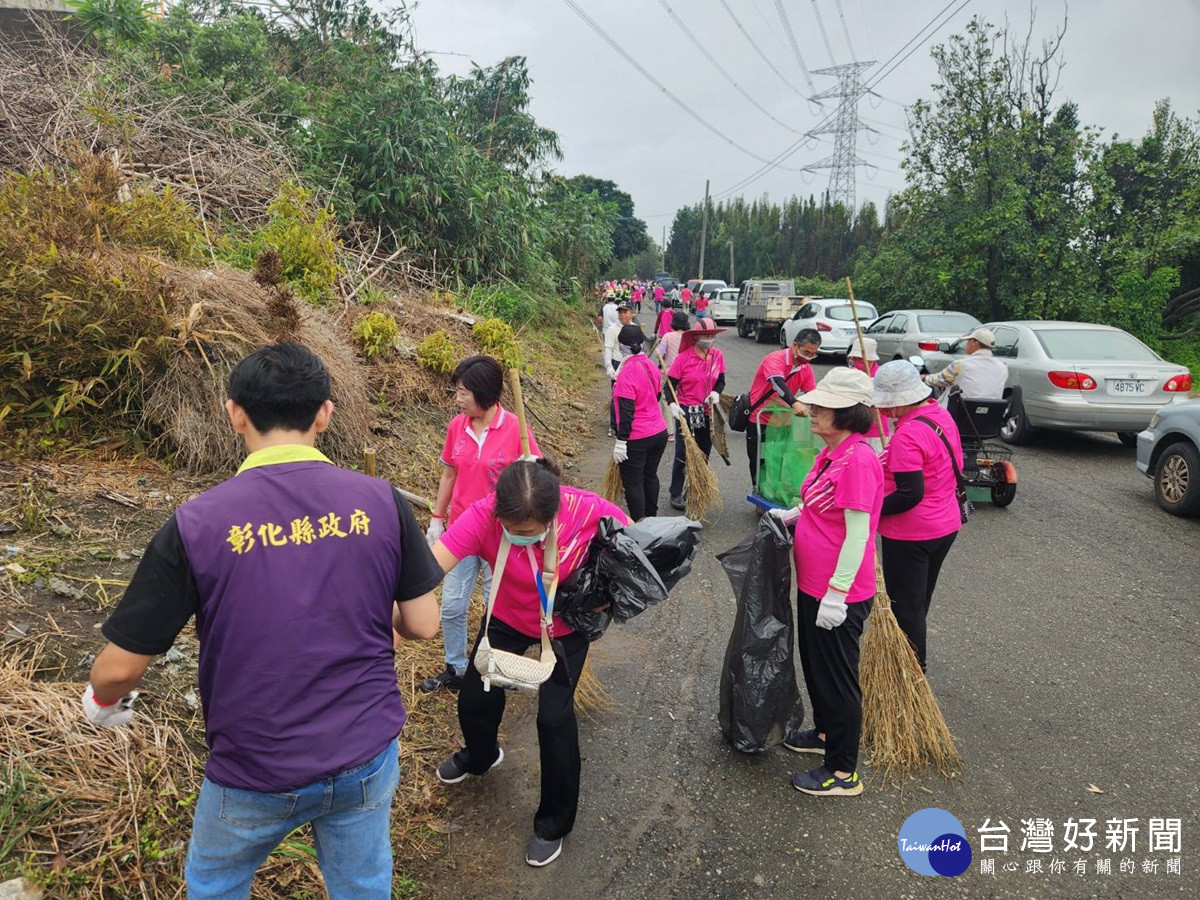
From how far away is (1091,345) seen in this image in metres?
9.48

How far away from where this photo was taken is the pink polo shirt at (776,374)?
20.4ft

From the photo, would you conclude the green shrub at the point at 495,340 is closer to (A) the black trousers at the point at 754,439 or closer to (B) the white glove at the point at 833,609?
(A) the black trousers at the point at 754,439

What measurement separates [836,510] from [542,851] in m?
1.73

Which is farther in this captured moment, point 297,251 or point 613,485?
point 297,251

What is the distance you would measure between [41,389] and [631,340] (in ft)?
13.1

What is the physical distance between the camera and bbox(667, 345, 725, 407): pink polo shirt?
6801mm

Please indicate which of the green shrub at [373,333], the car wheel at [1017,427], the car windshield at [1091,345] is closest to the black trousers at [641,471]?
the green shrub at [373,333]

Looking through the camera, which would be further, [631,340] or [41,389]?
[631,340]

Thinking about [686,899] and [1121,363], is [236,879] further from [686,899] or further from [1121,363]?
[1121,363]

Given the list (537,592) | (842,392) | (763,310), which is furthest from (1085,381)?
(763,310)

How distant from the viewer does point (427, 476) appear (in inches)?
249

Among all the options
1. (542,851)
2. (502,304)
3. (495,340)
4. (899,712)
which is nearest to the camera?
(542,851)

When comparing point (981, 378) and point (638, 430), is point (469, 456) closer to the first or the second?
point (638, 430)

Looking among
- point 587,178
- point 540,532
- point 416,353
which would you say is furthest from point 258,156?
point 587,178
